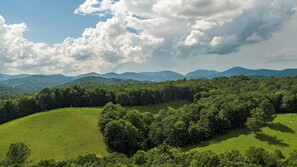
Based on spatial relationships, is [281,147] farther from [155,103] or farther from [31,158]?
[155,103]

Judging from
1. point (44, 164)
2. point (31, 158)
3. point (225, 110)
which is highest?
point (225, 110)

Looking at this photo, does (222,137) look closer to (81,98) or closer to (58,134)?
(58,134)

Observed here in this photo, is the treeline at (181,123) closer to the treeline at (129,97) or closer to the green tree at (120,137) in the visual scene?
the green tree at (120,137)

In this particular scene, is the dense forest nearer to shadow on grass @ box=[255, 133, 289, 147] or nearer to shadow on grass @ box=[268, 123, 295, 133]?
shadow on grass @ box=[255, 133, 289, 147]

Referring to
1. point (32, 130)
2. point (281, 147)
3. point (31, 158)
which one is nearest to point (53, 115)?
point (32, 130)

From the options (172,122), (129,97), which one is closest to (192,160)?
(172,122)

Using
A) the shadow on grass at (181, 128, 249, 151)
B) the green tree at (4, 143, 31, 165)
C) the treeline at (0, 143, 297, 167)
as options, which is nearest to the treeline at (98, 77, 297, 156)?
the shadow on grass at (181, 128, 249, 151)

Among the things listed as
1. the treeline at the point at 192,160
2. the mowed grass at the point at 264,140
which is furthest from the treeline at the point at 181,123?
the treeline at the point at 192,160

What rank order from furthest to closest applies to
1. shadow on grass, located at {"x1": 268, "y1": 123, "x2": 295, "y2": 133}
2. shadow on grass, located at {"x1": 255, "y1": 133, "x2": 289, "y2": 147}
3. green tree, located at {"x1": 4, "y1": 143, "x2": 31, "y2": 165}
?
1. shadow on grass, located at {"x1": 268, "y1": 123, "x2": 295, "y2": 133}
2. shadow on grass, located at {"x1": 255, "y1": 133, "x2": 289, "y2": 147}
3. green tree, located at {"x1": 4, "y1": 143, "x2": 31, "y2": 165}
